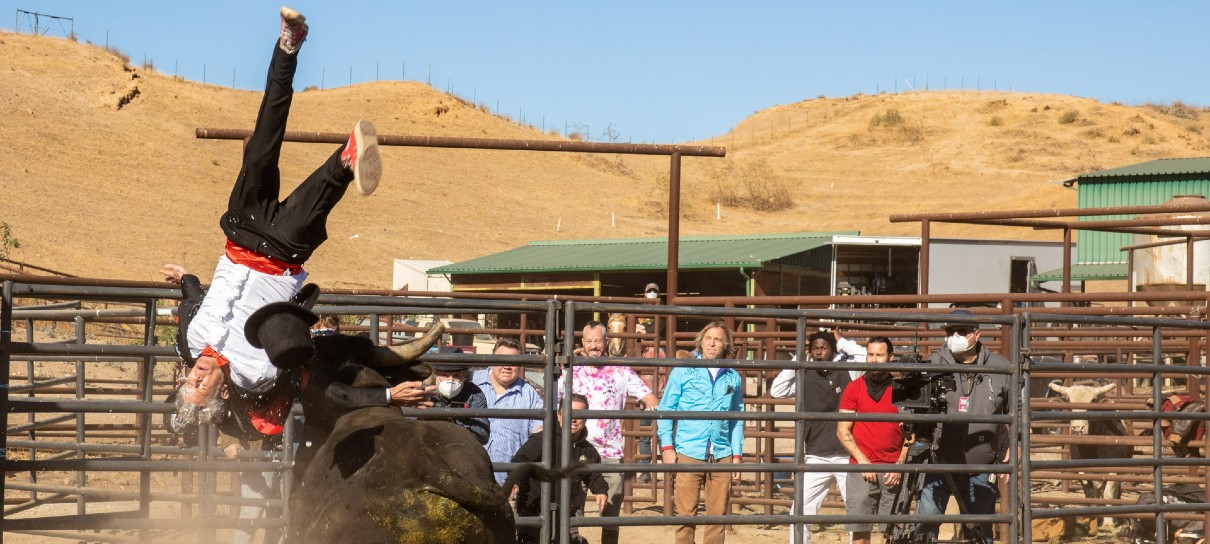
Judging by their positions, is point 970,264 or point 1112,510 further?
point 970,264

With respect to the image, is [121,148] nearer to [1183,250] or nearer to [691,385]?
[1183,250]

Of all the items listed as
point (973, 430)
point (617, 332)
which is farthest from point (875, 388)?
point (617, 332)

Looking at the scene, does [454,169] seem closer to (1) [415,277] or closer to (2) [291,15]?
(1) [415,277]

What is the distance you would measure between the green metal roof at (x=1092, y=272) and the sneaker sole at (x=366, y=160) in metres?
24.5

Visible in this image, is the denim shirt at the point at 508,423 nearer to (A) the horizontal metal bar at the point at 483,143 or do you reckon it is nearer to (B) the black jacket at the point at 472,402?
(B) the black jacket at the point at 472,402

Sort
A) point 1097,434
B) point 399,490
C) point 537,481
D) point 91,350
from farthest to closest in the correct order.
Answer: point 1097,434
point 537,481
point 91,350
point 399,490

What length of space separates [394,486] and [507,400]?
3.88 m

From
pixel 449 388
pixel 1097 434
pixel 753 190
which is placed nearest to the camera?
pixel 449 388

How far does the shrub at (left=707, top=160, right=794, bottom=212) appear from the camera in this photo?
57312 millimetres

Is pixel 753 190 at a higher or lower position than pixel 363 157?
higher

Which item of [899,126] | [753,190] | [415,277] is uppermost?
[899,126]

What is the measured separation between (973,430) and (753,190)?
50795 millimetres

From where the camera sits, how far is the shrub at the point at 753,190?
57.3 metres

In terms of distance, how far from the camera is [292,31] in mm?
4098
